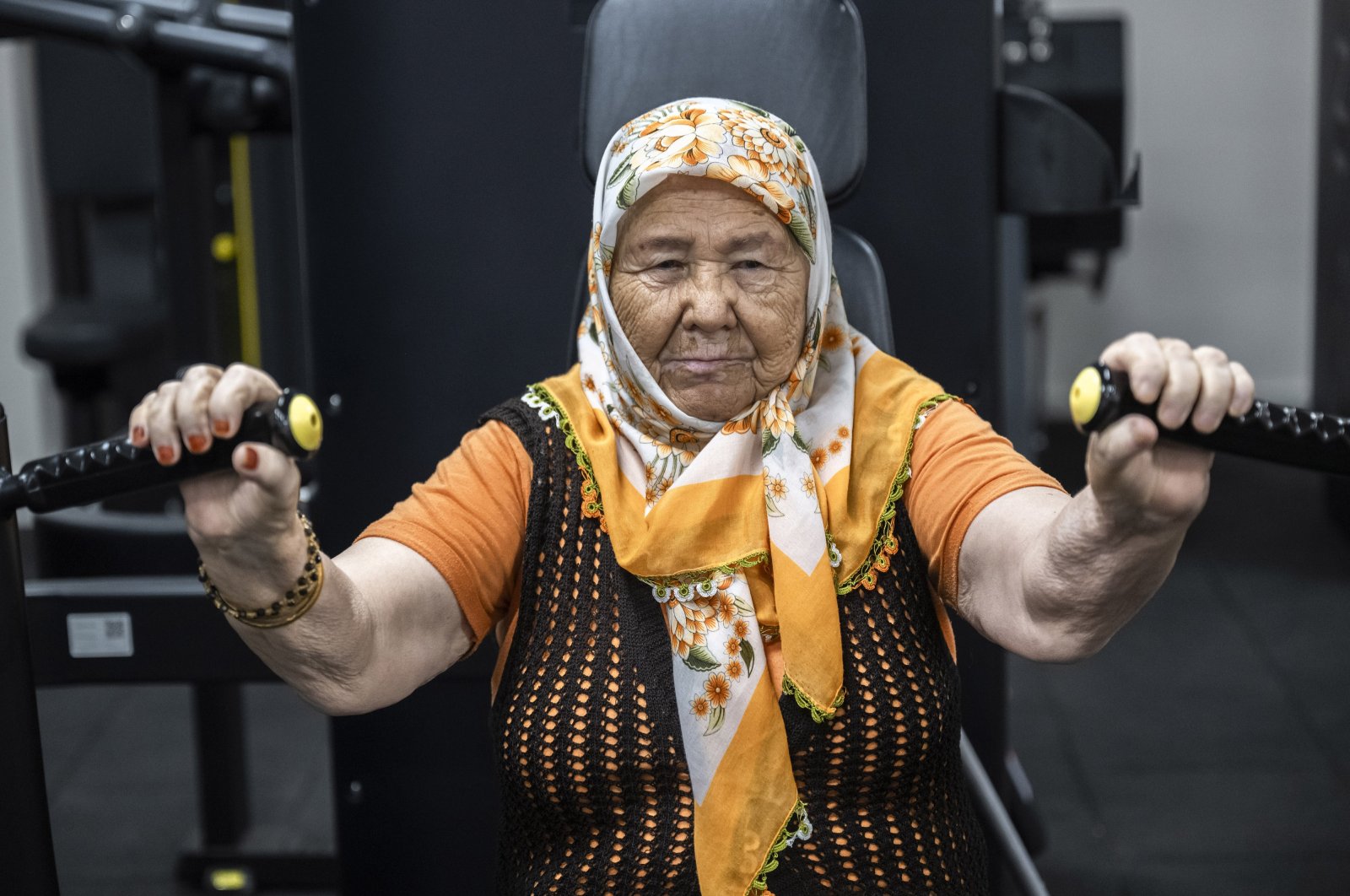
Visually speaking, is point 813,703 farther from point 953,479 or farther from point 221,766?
point 221,766

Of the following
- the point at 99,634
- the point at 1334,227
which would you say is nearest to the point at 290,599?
the point at 99,634

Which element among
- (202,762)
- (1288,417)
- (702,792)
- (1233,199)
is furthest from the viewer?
(1233,199)

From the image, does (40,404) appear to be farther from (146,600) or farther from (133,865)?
(146,600)

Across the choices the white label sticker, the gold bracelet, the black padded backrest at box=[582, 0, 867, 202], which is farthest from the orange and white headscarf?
the white label sticker

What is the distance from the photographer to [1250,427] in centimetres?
101

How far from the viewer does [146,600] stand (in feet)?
6.25

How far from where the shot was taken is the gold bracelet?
1.15 metres

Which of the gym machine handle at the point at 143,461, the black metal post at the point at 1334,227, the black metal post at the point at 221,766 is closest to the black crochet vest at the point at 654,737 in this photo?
the gym machine handle at the point at 143,461

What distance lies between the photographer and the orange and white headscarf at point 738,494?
131cm

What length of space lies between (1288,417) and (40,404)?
160 inches

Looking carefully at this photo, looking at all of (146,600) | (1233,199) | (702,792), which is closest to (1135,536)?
(702,792)

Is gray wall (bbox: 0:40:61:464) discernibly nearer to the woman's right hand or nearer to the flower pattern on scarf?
the flower pattern on scarf

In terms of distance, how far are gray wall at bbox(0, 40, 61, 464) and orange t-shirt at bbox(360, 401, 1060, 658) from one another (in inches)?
128

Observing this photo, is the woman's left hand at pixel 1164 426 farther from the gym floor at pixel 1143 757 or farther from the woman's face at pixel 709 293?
the gym floor at pixel 1143 757
